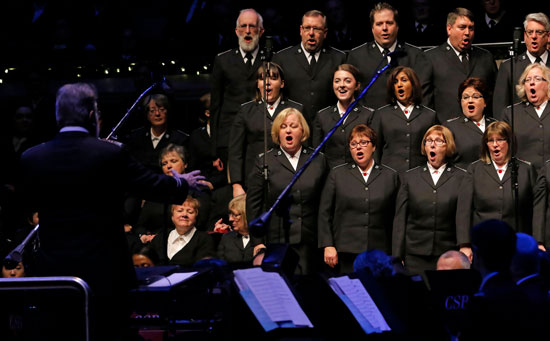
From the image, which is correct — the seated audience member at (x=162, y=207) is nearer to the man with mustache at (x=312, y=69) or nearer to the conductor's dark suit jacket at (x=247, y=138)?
the conductor's dark suit jacket at (x=247, y=138)

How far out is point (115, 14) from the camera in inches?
352

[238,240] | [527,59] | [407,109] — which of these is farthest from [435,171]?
[238,240]

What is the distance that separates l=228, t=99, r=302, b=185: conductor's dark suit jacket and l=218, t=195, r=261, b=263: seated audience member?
0.35 m

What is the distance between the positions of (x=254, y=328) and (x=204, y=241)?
3209 mm

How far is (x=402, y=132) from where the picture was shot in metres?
6.15

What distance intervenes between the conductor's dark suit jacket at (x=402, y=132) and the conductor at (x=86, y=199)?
9.76ft

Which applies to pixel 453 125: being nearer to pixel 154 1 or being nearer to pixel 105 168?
pixel 105 168

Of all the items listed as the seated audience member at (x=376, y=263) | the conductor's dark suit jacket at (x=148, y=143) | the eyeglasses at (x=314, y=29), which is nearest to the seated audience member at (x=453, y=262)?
the seated audience member at (x=376, y=263)

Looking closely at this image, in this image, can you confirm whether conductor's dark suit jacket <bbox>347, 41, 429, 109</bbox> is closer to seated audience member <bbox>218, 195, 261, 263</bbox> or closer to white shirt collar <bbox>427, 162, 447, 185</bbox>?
white shirt collar <bbox>427, 162, 447, 185</bbox>

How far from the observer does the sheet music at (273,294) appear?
120 inches

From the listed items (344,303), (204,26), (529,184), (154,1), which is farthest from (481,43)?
(344,303)

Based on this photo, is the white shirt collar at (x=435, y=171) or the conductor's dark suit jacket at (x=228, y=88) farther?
the conductor's dark suit jacket at (x=228, y=88)

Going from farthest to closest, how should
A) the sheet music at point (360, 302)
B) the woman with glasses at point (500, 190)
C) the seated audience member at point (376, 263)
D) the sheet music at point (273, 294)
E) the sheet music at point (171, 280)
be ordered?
the woman with glasses at point (500, 190), the seated audience member at point (376, 263), the sheet music at point (171, 280), the sheet music at point (360, 302), the sheet music at point (273, 294)

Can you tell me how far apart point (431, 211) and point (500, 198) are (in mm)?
432
